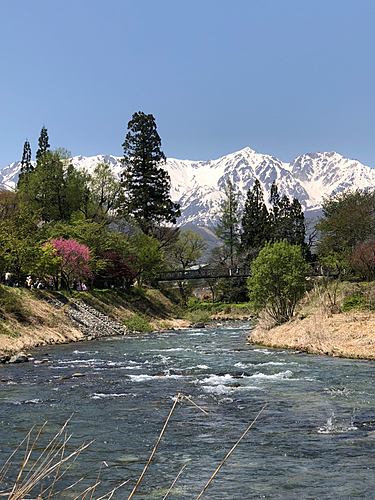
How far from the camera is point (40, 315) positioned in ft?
112

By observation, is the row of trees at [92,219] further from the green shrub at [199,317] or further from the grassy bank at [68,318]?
the green shrub at [199,317]

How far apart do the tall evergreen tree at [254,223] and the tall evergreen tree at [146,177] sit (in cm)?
1457

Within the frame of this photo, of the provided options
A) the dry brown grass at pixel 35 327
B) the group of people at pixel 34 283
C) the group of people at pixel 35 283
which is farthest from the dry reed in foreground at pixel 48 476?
the group of people at pixel 35 283

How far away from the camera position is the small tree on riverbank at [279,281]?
29.8m

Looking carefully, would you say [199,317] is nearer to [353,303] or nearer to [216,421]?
[353,303]

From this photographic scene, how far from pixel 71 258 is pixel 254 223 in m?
42.6

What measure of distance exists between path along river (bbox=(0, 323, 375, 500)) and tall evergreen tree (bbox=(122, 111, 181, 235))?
50558 millimetres

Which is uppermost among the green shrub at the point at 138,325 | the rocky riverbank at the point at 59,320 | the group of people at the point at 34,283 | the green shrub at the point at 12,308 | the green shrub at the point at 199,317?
the group of people at the point at 34,283

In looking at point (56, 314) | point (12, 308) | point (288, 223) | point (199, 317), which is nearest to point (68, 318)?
point (56, 314)

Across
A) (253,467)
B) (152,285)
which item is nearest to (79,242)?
(152,285)

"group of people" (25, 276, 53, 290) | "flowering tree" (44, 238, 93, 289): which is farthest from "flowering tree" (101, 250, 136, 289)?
"group of people" (25, 276, 53, 290)

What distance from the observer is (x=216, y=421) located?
10867mm

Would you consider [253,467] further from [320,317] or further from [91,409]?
[320,317]

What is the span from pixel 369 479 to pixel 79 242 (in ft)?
152
